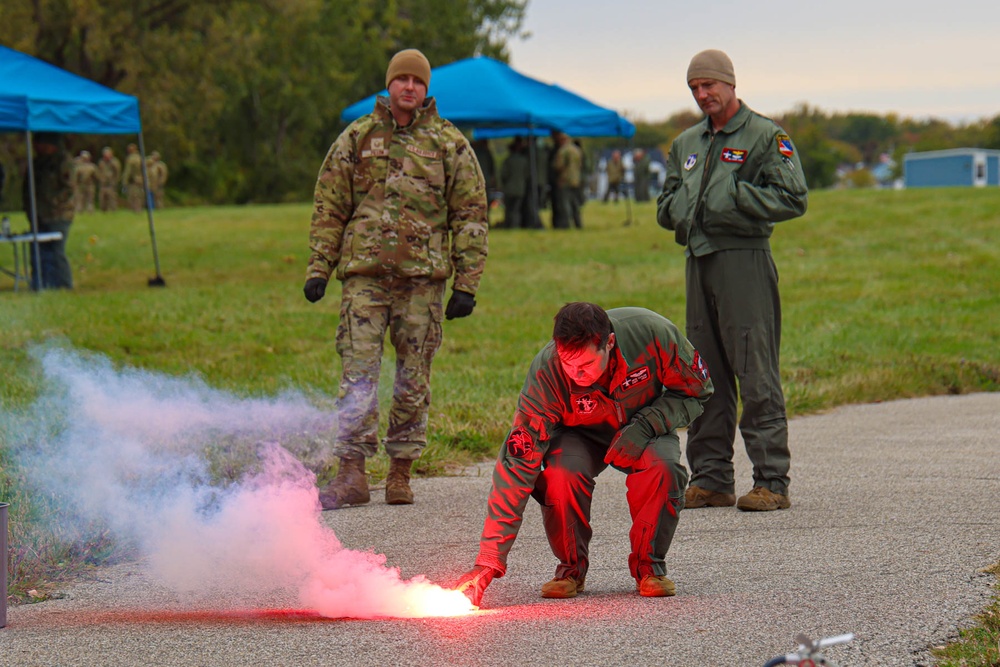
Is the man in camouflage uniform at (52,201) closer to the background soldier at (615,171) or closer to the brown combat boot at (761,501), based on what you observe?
the brown combat boot at (761,501)

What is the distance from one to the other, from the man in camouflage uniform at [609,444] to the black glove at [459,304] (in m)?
1.76

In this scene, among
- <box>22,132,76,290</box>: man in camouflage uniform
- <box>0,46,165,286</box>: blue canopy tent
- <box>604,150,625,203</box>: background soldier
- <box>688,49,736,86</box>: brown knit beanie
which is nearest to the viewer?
<box>688,49,736,86</box>: brown knit beanie

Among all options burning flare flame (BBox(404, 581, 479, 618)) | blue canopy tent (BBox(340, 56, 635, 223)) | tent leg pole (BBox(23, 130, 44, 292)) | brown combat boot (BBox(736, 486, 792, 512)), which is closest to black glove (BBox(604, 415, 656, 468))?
burning flare flame (BBox(404, 581, 479, 618))

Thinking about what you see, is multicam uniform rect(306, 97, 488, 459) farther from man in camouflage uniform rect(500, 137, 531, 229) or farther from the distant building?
the distant building

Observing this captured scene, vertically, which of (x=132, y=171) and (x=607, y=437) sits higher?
(x=132, y=171)

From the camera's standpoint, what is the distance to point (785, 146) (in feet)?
20.5

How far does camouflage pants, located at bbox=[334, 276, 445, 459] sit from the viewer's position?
6570mm

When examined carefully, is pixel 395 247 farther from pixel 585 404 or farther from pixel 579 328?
pixel 579 328

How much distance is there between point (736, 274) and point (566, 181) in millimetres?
20129

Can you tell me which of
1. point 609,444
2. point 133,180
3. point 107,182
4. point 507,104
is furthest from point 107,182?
point 609,444

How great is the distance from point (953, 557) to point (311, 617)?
9.01 ft

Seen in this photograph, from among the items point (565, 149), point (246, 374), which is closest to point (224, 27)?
point (565, 149)

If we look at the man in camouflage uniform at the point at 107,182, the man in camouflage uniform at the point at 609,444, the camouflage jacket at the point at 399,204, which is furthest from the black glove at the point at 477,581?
the man in camouflage uniform at the point at 107,182

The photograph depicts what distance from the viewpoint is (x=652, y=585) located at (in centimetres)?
475
